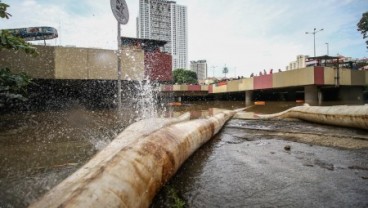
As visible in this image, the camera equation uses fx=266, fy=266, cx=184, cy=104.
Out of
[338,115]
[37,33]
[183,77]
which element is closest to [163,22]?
[183,77]

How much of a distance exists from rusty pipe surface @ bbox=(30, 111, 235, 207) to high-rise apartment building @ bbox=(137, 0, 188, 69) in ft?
284

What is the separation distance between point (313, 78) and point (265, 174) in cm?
1174

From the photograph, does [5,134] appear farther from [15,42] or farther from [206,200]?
[206,200]

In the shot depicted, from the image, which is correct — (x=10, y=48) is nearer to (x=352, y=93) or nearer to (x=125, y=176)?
(x=125, y=176)

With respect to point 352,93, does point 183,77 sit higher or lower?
higher

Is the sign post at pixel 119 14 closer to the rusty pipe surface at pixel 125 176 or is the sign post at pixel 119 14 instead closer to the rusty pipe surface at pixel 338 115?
the rusty pipe surface at pixel 125 176

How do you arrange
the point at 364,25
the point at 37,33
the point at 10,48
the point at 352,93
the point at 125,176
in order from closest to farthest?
the point at 125,176 → the point at 10,48 → the point at 352,93 → the point at 37,33 → the point at 364,25

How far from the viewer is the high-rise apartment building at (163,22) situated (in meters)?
100

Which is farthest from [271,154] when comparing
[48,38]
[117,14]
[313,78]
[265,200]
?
[48,38]

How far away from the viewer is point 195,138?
439cm

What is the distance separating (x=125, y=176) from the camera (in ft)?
6.70

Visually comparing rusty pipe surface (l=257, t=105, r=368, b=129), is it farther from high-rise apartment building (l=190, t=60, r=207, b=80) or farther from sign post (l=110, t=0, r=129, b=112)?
high-rise apartment building (l=190, t=60, r=207, b=80)

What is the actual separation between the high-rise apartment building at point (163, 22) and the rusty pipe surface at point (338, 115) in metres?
81.5

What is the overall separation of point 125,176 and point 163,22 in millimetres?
110018
